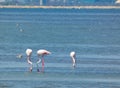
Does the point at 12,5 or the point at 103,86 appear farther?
the point at 12,5

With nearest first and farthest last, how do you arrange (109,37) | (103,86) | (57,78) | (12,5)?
1. (103,86)
2. (57,78)
3. (109,37)
4. (12,5)

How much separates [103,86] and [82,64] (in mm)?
7732

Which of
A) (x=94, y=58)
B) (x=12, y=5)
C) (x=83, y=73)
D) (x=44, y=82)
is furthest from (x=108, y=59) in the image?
(x=12, y=5)

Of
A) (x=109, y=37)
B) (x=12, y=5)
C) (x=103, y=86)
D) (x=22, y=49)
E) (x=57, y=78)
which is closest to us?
(x=103, y=86)

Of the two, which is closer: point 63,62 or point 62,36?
point 63,62

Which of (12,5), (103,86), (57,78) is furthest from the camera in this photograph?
(12,5)

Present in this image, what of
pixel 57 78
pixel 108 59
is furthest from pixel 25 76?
pixel 108 59

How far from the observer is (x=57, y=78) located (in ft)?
112

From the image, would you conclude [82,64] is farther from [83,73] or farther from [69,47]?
[69,47]

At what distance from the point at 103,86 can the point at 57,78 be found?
2975 millimetres

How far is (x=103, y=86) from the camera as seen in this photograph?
31.8m

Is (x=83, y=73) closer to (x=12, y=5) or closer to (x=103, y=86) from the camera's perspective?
(x=103, y=86)

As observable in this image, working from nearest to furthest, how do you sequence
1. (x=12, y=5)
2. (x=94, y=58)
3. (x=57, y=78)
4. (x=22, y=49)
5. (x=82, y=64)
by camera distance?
(x=57, y=78), (x=82, y=64), (x=94, y=58), (x=22, y=49), (x=12, y=5)

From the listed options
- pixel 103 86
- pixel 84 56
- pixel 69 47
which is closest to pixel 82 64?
pixel 84 56
